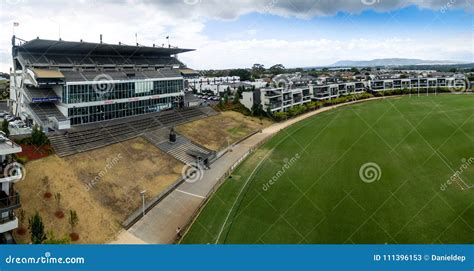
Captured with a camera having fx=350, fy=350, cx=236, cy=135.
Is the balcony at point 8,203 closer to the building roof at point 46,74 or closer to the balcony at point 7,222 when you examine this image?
the balcony at point 7,222

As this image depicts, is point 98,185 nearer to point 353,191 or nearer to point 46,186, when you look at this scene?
point 46,186

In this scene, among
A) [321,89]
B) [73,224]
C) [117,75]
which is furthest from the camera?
[321,89]

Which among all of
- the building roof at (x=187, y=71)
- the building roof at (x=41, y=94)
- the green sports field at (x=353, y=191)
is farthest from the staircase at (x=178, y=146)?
the building roof at (x=187, y=71)

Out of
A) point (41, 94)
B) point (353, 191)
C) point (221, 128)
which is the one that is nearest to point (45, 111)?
point (41, 94)

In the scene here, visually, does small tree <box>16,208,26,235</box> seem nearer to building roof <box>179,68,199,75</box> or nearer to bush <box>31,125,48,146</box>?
bush <box>31,125,48,146</box>

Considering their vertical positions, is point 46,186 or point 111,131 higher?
point 111,131
